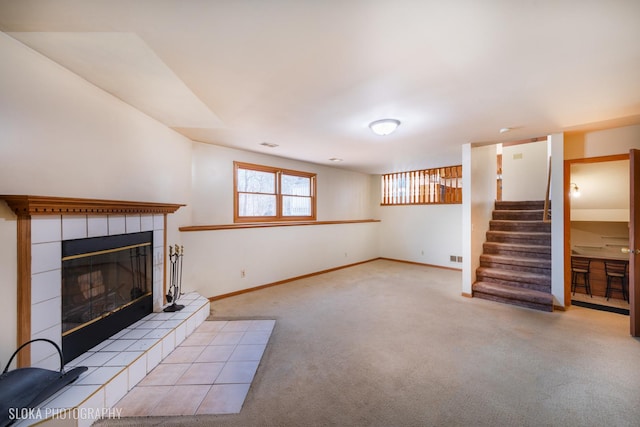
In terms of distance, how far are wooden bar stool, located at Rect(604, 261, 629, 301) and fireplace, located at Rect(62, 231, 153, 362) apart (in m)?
6.17

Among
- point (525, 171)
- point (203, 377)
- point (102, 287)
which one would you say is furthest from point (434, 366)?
point (525, 171)

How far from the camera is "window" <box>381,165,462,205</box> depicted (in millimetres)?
5648

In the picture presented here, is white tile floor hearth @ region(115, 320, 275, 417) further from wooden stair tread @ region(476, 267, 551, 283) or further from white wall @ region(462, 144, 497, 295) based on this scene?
wooden stair tread @ region(476, 267, 551, 283)

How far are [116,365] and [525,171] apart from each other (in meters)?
7.25

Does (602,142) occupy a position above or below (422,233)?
above

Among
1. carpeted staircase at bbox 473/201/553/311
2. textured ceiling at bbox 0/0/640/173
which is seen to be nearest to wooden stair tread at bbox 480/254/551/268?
carpeted staircase at bbox 473/201/553/311

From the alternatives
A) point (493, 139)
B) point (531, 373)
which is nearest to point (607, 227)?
point (493, 139)

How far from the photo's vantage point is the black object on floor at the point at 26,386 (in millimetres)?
1260

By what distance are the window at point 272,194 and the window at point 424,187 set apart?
2.45 m

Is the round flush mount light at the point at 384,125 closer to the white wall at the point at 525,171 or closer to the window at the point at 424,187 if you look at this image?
the window at the point at 424,187

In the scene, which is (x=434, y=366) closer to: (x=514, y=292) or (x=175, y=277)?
(x=514, y=292)

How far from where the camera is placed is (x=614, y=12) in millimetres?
1291

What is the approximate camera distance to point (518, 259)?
387 cm

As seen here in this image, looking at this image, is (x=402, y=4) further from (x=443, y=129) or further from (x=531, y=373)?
(x=531, y=373)
